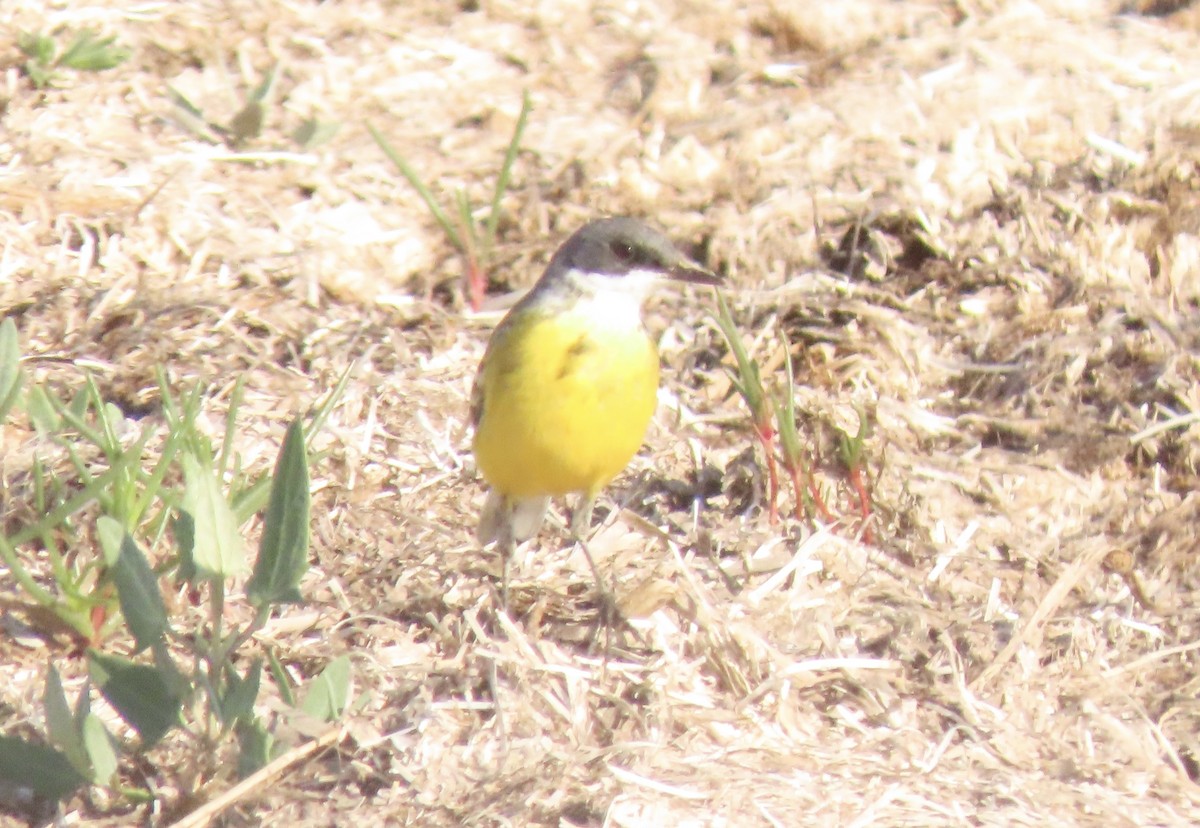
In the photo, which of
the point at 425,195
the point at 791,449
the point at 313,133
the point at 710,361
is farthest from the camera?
the point at 313,133

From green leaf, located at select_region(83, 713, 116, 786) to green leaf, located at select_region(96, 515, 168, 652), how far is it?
23 centimetres

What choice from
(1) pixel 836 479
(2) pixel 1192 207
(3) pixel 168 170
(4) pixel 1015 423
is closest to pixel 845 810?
(1) pixel 836 479

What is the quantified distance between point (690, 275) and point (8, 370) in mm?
2148

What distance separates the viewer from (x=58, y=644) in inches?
182

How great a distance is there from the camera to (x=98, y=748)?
12.6 feet

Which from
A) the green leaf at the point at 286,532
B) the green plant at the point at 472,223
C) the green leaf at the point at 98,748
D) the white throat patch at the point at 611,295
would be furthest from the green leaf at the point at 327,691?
the green plant at the point at 472,223

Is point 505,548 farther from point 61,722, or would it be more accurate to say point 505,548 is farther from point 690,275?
point 61,722

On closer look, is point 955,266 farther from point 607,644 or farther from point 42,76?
Answer: point 42,76

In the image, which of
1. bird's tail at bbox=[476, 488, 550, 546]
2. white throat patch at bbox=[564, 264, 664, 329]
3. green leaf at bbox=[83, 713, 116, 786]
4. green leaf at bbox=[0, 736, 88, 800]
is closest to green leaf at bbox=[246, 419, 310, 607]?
green leaf at bbox=[83, 713, 116, 786]

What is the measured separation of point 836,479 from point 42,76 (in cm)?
369

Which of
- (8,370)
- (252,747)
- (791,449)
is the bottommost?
(252,747)

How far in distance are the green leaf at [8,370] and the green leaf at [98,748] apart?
1.21 meters

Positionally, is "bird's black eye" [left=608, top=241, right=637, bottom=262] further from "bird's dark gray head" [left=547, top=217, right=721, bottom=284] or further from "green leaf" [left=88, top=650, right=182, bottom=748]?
"green leaf" [left=88, top=650, right=182, bottom=748]

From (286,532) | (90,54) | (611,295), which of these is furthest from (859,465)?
(90,54)
